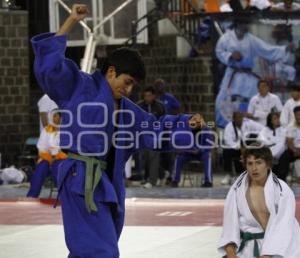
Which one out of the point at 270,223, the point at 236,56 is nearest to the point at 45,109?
the point at 236,56

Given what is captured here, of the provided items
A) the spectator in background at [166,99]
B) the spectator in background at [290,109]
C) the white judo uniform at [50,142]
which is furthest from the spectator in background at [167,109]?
the white judo uniform at [50,142]

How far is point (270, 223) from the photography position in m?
8.52

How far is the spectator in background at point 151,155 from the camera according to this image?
711 inches

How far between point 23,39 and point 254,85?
4563 mm

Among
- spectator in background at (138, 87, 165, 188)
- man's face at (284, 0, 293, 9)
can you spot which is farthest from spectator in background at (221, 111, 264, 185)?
man's face at (284, 0, 293, 9)

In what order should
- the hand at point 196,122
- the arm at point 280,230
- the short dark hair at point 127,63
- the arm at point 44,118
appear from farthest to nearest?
1. the arm at point 44,118
2. the arm at point 280,230
3. the hand at point 196,122
4. the short dark hair at point 127,63

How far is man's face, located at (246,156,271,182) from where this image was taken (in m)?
8.66

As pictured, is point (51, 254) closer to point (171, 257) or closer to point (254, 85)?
point (171, 257)

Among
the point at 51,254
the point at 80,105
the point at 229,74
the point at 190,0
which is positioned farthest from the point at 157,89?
the point at 80,105

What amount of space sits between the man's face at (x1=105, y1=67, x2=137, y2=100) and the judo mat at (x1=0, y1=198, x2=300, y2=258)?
4054 millimetres

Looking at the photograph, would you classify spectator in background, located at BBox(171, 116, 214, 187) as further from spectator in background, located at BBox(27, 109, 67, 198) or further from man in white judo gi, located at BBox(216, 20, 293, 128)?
spectator in background, located at BBox(27, 109, 67, 198)

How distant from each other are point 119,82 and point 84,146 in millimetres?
483

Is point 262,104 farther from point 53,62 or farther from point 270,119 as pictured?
point 53,62

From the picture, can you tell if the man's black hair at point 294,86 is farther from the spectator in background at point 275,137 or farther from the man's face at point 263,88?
the spectator in background at point 275,137
